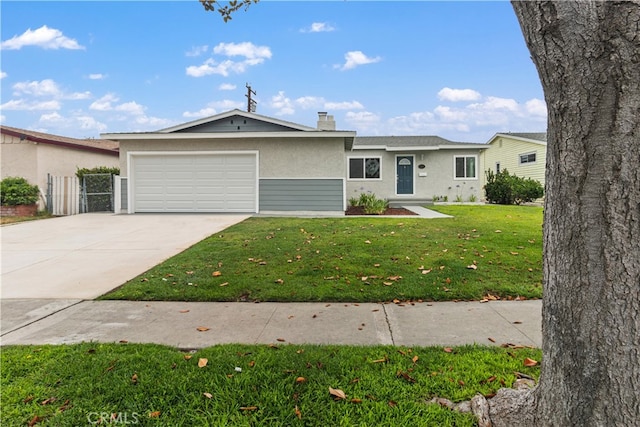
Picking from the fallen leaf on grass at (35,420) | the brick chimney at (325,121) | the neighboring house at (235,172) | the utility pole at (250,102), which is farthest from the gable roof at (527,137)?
the fallen leaf on grass at (35,420)

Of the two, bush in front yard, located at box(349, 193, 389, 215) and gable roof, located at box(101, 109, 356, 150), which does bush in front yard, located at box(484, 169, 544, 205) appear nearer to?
bush in front yard, located at box(349, 193, 389, 215)

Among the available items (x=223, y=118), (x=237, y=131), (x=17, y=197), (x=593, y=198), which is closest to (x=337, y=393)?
(x=593, y=198)

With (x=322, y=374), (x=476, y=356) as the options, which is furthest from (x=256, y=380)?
(x=476, y=356)

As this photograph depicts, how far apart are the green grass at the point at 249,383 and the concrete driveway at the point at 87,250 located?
241cm

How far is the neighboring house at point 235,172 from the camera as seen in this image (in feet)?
46.1

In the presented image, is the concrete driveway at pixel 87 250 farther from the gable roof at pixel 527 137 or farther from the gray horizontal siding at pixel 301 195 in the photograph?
the gable roof at pixel 527 137

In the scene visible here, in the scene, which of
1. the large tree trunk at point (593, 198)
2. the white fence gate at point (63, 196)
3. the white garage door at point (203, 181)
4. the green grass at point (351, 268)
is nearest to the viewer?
the large tree trunk at point (593, 198)

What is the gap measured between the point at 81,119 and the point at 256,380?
743 inches

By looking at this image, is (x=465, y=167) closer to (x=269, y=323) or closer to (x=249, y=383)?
Answer: (x=269, y=323)

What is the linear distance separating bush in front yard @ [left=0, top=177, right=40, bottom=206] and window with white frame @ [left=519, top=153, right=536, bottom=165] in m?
25.7

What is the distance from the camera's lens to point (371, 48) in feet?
35.7

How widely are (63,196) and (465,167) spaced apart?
19.5m

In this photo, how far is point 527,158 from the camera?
882 inches

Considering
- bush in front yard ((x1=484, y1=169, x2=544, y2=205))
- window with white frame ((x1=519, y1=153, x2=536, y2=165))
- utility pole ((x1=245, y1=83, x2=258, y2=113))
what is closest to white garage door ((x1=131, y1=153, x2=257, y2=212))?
bush in front yard ((x1=484, y1=169, x2=544, y2=205))
